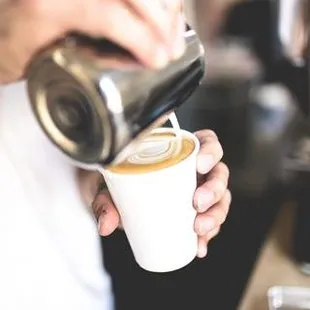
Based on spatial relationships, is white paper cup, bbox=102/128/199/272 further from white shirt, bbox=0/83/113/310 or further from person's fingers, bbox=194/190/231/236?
white shirt, bbox=0/83/113/310

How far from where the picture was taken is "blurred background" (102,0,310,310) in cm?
87

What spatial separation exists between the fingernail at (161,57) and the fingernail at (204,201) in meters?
0.16

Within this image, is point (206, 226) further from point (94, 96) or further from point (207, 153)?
point (94, 96)

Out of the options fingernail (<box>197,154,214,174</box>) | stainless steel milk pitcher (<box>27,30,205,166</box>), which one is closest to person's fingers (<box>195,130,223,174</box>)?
fingernail (<box>197,154,214,174</box>)

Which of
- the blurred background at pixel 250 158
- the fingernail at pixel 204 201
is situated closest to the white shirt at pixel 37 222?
the blurred background at pixel 250 158

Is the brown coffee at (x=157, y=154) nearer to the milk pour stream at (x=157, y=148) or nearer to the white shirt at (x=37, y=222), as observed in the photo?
the milk pour stream at (x=157, y=148)

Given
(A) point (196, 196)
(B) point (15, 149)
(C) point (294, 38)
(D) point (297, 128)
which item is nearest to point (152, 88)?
(A) point (196, 196)

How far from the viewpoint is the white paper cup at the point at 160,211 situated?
1.71ft

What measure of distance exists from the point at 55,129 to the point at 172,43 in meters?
0.08

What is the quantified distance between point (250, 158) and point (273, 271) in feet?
1.26

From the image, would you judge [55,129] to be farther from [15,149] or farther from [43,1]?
[15,149]

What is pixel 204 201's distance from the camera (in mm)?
574

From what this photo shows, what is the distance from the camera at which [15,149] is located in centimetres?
69

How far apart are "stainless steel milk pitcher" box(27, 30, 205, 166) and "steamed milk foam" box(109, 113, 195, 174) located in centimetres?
8
